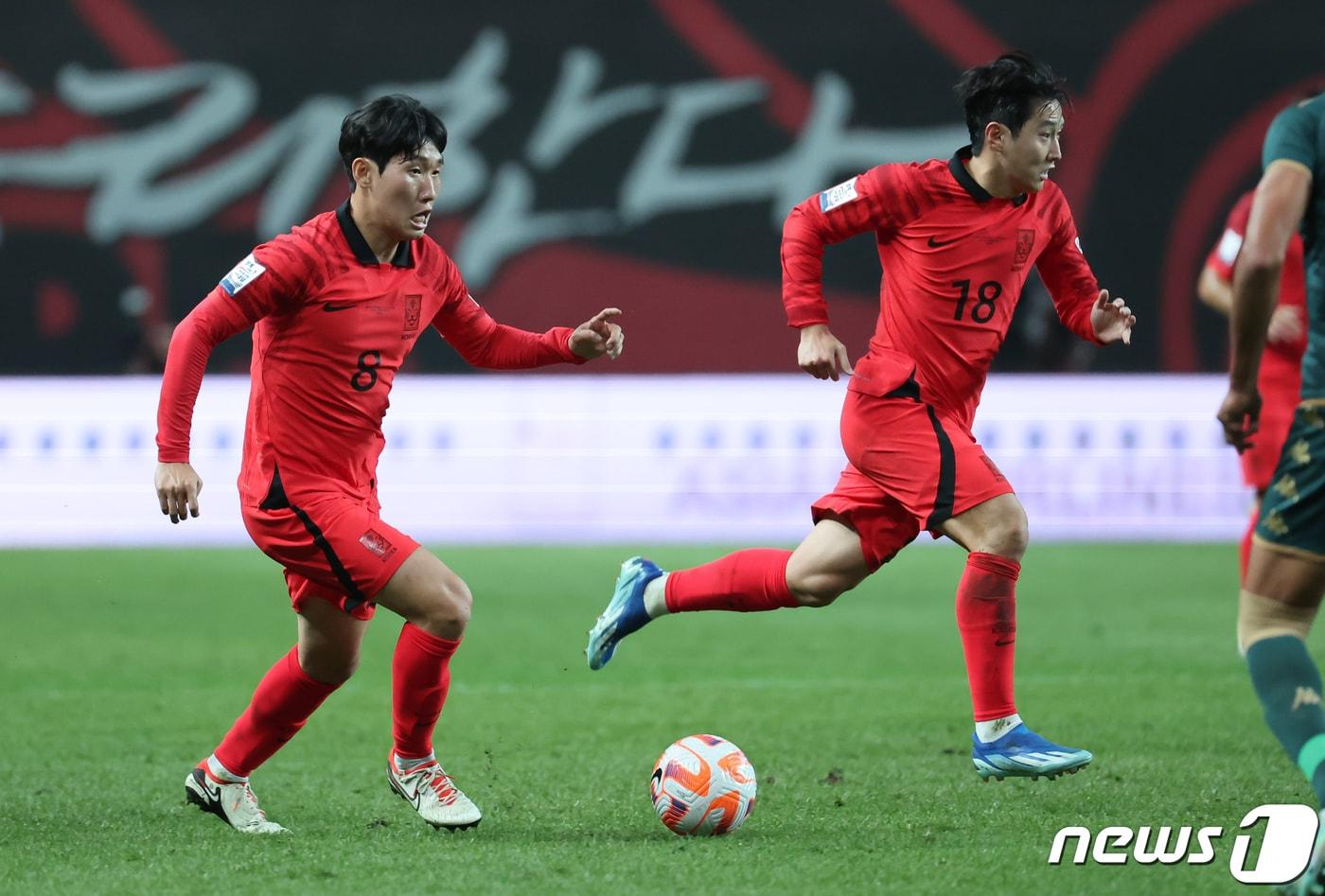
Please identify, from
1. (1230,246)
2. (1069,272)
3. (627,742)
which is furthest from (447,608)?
(1230,246)

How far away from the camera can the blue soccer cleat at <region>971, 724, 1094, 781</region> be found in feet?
16.2

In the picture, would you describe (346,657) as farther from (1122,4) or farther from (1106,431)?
(1122,4)

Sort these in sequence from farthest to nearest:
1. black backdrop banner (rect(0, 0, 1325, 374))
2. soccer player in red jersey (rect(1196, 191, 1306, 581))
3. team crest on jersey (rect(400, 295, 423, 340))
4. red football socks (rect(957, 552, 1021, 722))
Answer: black backdrop banner (rect(0, 0, 1325, 374)) → soccer player in red jersey (rect(1196, 191, 1306, 581)) → red football socks (rect(957, 552, 1021, 722)) → team crest on jersey (rect(400, 295, 423, 340))

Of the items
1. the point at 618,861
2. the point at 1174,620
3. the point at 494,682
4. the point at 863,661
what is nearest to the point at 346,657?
the point at 618,861

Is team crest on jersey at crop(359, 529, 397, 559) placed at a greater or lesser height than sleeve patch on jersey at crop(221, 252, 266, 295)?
lesser

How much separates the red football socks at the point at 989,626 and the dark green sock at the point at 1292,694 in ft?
4.13

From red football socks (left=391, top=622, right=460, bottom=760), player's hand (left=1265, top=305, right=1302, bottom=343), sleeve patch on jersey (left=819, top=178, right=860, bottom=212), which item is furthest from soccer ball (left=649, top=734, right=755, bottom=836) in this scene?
player's hand (left=1265, top=305, right=1302, bottom=343)

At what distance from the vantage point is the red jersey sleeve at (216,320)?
15.3 ft

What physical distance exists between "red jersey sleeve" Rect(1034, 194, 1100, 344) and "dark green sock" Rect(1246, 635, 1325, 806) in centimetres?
186

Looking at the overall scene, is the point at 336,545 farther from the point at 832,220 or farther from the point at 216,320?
the point at 832,220

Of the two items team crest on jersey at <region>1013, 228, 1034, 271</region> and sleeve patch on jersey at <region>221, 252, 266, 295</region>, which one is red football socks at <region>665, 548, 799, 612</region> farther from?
sleeve patch on jersey at <region>221, 252, 266, 295</region>

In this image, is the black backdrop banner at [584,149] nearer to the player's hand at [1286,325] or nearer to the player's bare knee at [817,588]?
the player's hand at [1286,325]

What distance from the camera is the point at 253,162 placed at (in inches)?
702

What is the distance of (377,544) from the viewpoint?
15.6 ft
